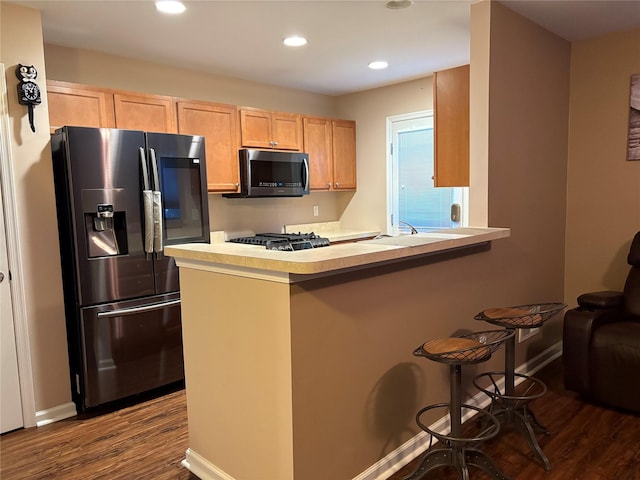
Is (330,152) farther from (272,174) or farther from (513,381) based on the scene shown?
(513,381)

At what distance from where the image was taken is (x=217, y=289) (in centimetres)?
200

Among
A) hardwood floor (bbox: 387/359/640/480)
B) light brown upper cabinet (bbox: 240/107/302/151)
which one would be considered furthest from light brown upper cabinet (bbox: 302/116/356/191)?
hardwood floor (bbox: 387/359/640/480)

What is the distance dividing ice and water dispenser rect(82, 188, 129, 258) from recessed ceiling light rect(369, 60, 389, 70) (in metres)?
2.35

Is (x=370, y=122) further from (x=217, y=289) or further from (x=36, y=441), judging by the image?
(x=36, y=441)

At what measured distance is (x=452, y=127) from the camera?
3.05m

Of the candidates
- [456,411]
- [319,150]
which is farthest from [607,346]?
[319,150]

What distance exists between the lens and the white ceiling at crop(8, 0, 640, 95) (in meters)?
2.70

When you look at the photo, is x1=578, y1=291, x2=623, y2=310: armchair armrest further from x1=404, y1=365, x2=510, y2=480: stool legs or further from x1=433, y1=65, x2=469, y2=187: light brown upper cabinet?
x1=404, y1=365, x2=510, y2=480: stool legs

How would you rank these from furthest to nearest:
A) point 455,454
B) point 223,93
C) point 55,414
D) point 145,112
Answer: point 223,93, point 145,112, point 55,414, point 455,454

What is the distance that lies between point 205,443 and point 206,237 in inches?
64.8

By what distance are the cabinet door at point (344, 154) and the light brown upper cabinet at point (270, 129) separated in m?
0.52

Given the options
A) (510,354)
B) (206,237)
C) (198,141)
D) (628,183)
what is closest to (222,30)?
(198,141)

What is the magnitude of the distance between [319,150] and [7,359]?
3287 millimetres

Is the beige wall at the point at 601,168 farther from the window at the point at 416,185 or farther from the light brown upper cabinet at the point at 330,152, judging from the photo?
the light brown upper cabinet at the point at 330,152
